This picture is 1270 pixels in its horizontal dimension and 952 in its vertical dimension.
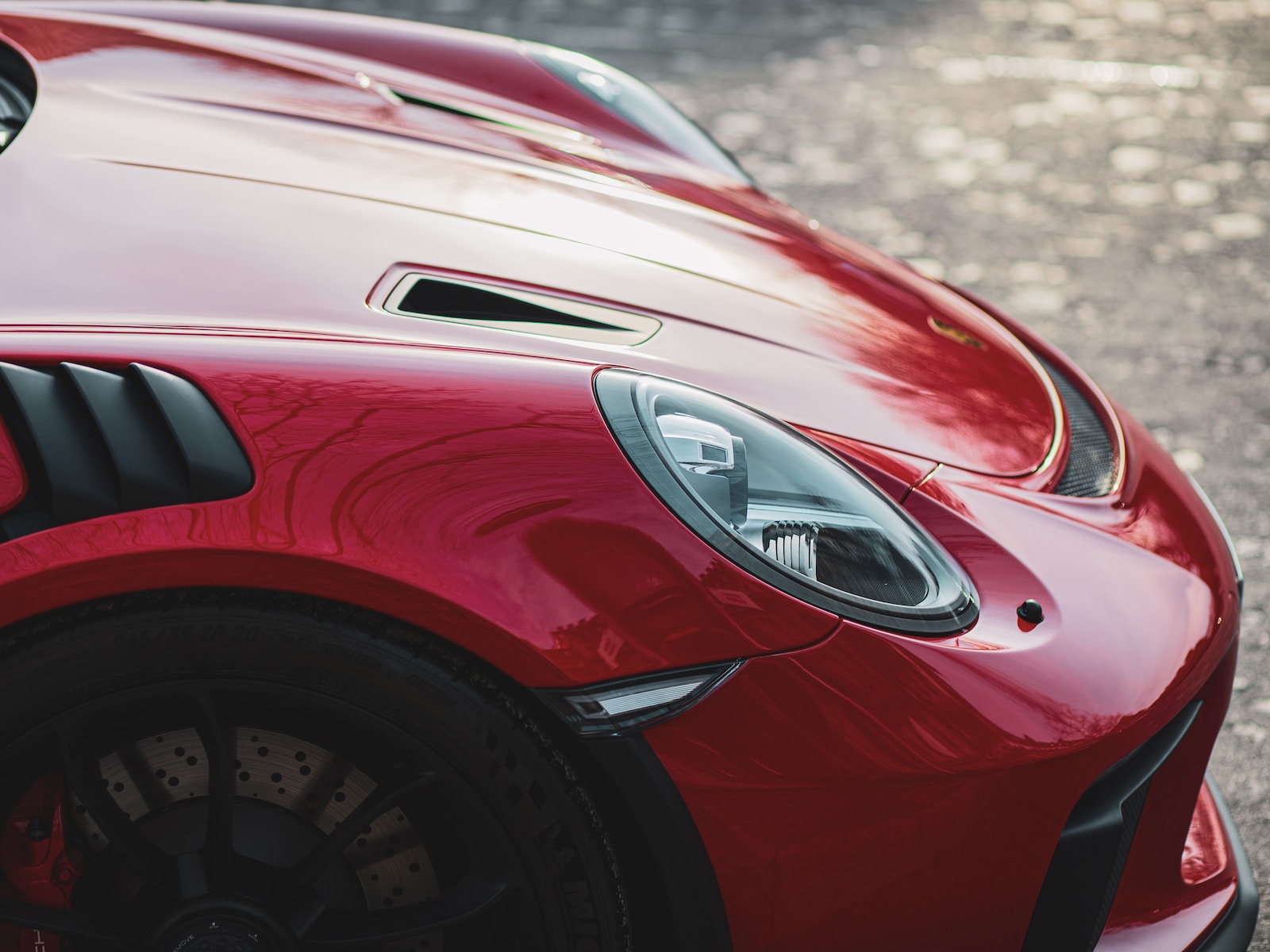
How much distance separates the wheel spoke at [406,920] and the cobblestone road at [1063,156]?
1.39 metres

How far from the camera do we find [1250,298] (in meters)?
4.47

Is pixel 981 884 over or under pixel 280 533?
under

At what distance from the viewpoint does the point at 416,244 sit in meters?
1.79

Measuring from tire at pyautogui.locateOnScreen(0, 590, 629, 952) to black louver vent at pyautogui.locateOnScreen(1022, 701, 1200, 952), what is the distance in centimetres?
50

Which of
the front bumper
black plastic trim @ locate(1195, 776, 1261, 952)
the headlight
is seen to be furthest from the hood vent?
black plastic trim @ locate(1195, 776, 1261, 952)

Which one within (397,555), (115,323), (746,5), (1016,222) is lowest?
(397,555)

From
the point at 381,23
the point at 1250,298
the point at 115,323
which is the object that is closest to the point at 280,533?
the point at 115,323

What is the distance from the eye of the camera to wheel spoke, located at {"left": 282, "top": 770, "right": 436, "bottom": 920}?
1.39 metres

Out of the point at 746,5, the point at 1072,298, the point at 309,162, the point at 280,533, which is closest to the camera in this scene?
the point at 280,533

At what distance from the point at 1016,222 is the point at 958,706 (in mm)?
3990

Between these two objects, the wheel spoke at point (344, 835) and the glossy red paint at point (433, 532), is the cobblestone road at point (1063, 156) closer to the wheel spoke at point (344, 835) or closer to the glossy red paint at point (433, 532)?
the glossy red paint at point (433, 532)

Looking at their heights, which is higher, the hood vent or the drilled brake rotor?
the hood vent

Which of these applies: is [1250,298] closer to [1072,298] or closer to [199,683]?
[1072,298]

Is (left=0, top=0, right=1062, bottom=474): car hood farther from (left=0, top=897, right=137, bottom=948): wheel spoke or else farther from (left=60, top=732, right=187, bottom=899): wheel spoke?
(left=0, top=897, right=137, bottom=948): wheel spoke
